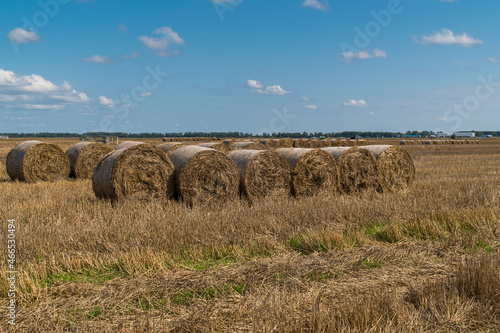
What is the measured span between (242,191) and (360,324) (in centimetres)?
681

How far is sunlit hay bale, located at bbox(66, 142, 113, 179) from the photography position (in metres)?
15.8

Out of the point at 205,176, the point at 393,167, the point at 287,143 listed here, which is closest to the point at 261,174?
the point at 205,176

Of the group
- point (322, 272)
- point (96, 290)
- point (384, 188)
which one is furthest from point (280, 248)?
point (384, 188)

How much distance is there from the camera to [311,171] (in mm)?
10891

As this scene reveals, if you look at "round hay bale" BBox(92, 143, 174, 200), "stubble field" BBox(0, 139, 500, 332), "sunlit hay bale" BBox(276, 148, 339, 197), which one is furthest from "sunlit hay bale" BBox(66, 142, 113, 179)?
"sunlit hay bale" BBox(276, 148, 339, 197)

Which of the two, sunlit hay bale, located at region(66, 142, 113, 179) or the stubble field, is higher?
sunlit hay bale, located at region(66, 142, 113, 179)

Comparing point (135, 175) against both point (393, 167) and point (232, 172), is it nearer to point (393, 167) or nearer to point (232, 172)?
point (232, 172)

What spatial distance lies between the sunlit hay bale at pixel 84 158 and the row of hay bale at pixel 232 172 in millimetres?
5848

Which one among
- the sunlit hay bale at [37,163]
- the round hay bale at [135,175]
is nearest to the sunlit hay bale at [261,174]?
the round hay bale at [135,175]

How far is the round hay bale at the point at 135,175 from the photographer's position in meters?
9.34

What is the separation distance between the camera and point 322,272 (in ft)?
16.0

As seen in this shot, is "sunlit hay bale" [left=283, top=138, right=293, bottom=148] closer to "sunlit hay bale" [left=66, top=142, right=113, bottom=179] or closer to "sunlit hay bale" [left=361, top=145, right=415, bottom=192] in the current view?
"sunlit hay bale" [left=66, top=142, right=113, bottom=179]

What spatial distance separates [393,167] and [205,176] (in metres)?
6.21

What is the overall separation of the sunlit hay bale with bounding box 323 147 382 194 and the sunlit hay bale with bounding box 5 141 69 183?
991cm
